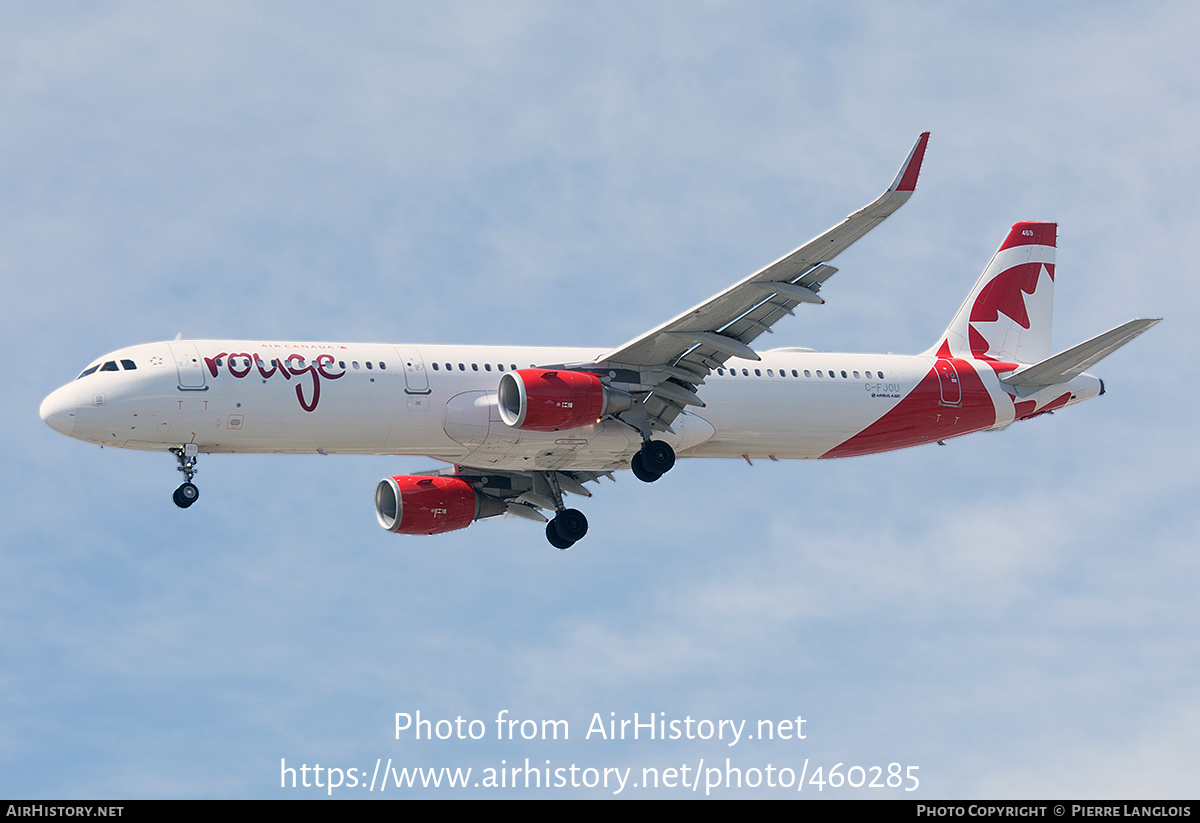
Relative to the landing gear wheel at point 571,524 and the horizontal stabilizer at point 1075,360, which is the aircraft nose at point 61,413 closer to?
the landing gear wheel at point 571,524

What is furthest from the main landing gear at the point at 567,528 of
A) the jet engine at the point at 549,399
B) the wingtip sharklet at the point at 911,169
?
the wingtip sharklet at the point at 911,169

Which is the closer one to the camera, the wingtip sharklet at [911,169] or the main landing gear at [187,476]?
the wingtip sharklet at [911,169]

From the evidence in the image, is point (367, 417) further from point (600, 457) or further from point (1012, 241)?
point (1012, 241)

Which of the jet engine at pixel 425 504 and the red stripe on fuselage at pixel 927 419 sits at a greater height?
the red stripe on fuselage at pixel 927 419

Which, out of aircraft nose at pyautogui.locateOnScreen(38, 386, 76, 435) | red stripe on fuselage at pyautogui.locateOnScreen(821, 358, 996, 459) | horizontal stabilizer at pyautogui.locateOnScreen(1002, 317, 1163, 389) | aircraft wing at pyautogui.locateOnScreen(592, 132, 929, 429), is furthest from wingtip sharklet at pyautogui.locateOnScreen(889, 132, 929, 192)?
aircraft nose at pyautogui.locateOnScreen(38, 386, 76, 435)

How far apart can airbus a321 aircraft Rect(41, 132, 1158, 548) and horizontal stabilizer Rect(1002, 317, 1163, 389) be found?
0.22ft

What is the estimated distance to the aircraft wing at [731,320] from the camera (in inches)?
1423

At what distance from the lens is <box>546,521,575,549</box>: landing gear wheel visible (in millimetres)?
48844

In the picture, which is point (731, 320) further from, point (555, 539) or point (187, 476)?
point (187, 476)

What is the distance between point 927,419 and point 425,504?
15.6m

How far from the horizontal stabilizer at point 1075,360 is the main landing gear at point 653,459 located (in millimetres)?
11649

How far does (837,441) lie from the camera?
4644 centimetres

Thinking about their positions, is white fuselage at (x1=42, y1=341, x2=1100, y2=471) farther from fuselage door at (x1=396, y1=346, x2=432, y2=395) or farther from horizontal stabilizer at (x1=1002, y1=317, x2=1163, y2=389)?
horizontal stabilizer at (x1=1002, y1=317, x2=1163, y2=389)

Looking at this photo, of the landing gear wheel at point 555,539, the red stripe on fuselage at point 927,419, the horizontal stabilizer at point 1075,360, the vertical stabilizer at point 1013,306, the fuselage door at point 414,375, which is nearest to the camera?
the fuselage door at point 414,375
